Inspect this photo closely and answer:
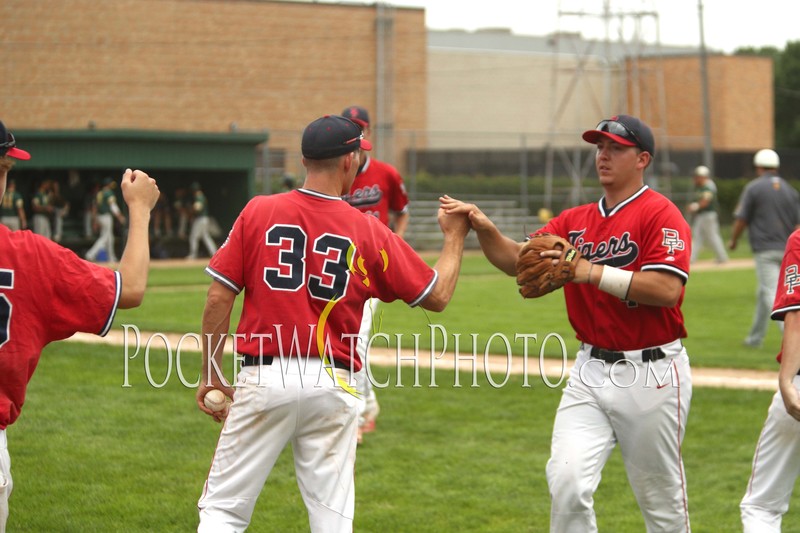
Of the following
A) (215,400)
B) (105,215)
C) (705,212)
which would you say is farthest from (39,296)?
(705,212)

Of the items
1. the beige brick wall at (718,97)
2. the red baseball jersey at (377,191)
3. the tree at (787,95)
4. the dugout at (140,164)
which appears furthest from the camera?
the tree at (787,95)

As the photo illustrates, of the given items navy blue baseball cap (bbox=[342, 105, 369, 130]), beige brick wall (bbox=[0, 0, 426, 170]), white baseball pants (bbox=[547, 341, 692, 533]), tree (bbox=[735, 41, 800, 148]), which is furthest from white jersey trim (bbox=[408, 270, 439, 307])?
tree (bbox=[735, 41, 800, 148])

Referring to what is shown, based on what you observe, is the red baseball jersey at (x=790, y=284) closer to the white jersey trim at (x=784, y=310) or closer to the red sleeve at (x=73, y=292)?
the white jersey trim at (x=784, y=310)

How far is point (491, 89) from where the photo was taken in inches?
1895

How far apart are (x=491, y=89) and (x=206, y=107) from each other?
14.1 metres

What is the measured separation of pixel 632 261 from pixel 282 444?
200 cm

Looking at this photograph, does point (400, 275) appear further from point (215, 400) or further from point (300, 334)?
point (215, 400)

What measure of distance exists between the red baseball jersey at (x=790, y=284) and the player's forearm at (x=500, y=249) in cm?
132

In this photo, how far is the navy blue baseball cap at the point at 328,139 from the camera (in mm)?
4832

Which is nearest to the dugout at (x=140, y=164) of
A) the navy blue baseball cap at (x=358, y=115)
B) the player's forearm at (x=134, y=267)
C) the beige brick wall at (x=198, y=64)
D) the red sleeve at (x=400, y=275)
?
the beige brick wall at (x=198, y=64)

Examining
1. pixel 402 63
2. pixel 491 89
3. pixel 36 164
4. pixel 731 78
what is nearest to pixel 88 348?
pixel 36 164

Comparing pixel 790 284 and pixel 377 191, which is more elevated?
pixel 377 191

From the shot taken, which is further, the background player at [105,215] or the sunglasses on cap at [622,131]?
the background player at [105,215]

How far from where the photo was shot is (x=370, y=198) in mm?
9148
